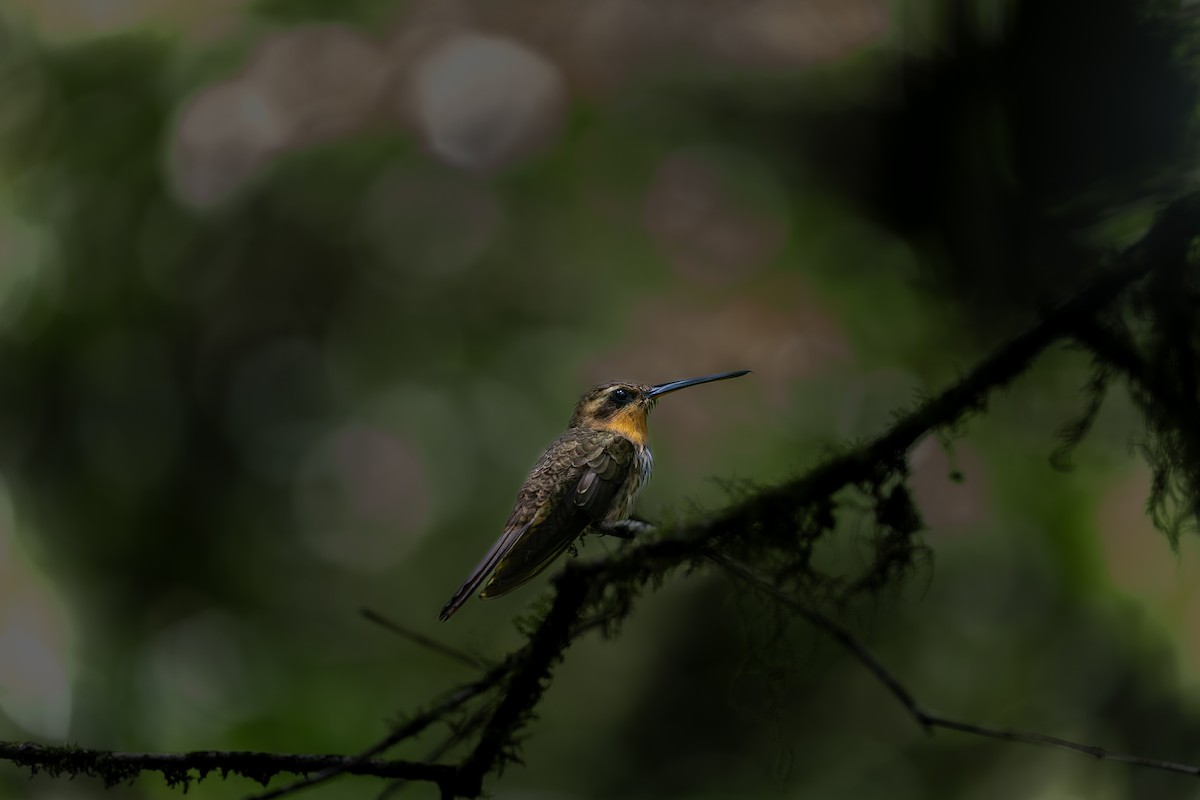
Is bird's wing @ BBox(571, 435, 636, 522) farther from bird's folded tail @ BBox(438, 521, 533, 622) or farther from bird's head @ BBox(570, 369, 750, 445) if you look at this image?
bird's head @ BBox(570, 369, 750, 445)

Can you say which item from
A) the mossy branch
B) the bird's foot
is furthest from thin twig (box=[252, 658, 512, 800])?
the bird's foot

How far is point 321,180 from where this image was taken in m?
10.4

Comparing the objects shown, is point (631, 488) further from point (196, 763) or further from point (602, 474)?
point (196, 763)

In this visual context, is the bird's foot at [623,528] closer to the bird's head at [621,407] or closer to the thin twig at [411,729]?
the thin twig at [411,729]

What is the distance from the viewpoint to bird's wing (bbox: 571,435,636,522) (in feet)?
11.2

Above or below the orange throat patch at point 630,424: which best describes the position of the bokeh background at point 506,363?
above

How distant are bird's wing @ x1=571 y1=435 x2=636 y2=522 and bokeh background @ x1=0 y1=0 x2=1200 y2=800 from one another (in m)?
2.53

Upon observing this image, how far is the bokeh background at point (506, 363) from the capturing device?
7.10 metres

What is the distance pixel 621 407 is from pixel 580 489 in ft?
3.00

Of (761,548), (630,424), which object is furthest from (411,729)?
(630,424)

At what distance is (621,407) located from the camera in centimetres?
432


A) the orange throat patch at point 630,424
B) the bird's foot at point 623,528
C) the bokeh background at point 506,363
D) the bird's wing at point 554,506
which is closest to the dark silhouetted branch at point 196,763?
the bird's wing at point 554,506

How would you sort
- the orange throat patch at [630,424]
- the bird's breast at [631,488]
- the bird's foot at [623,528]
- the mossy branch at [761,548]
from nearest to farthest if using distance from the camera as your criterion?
1. the mossy branch at [761,548]
2. the bird's foot at [623,528]
3. the bird's breast at [631,488]
4. the orange throat patch at [630,424]

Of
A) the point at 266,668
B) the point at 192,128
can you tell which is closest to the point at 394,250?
the point at 192,128
